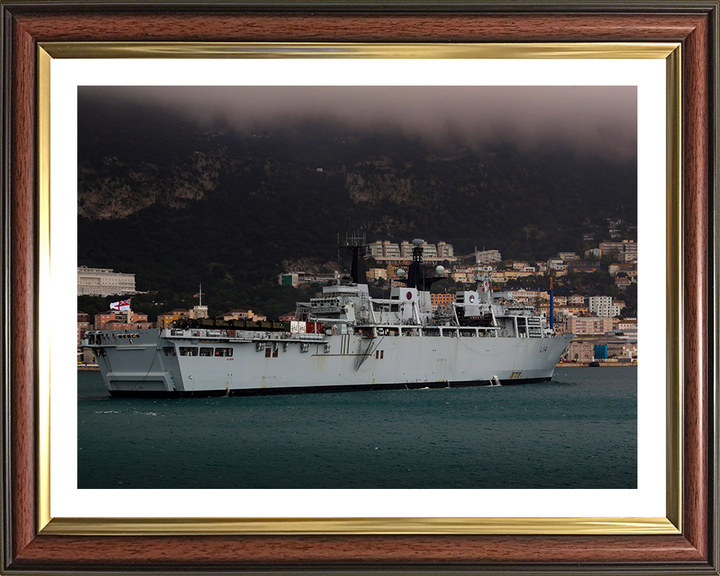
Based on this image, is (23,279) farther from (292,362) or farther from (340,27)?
(292,362)

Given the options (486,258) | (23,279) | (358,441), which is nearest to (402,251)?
(486,258)

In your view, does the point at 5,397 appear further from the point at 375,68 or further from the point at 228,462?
the point at 228,462

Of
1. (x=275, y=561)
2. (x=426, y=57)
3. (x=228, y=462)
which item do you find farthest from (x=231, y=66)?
(x=228, y=462)

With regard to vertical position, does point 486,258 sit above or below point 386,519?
above

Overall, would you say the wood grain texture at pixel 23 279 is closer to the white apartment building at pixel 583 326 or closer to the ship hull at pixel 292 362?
the ship hull at pixel 292 362

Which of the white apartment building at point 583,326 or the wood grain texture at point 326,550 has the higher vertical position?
the wood grain texture at point 326,550

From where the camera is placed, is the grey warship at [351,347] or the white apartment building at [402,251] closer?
the grey warship at [351,347]

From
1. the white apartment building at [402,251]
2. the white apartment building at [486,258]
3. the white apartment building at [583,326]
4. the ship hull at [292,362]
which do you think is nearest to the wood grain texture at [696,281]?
the ship hull at [292,362]
